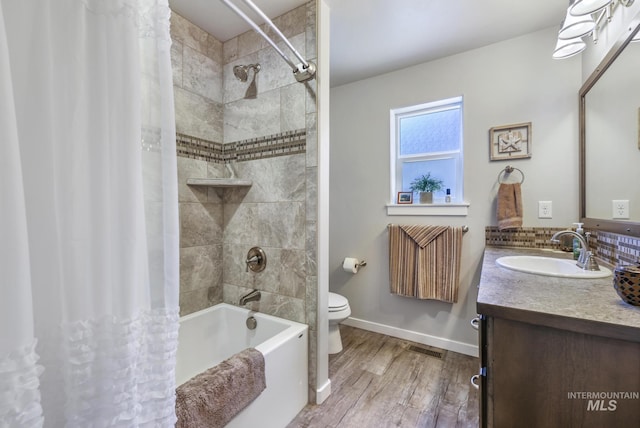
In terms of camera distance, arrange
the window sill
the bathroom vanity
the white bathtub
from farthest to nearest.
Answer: the window sill < the white bathtub < the bathroom vanity

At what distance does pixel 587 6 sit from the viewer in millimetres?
1197

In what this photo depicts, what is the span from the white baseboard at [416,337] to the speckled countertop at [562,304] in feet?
4.11

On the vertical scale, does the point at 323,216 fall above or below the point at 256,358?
above

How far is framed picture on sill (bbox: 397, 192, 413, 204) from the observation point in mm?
2375

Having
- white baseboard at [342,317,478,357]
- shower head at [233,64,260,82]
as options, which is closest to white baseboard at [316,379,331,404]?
white baseboard at [342,317,478,357]

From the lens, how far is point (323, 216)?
1598 mm

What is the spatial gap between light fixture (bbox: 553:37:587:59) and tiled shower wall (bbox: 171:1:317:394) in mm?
1423

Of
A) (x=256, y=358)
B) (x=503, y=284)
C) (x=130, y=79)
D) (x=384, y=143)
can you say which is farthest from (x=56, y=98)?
(x=384, y=143)

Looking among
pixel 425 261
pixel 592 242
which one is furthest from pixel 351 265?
pixel 592 242

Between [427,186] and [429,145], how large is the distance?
1.26 ft

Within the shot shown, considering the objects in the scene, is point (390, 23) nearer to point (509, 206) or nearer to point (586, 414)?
point (509, 206)

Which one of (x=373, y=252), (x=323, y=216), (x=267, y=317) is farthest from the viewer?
(x=373, y=252)

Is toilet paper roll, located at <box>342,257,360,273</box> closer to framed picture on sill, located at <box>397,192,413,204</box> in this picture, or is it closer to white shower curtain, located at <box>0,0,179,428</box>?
framed picture on sill, located at <box>397,192,413,204</box>

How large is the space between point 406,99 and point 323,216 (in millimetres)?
1492
